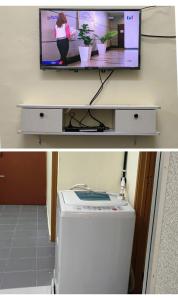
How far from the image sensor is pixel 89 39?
2480mm

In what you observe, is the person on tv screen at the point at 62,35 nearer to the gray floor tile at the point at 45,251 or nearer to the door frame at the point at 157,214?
the gray floor tile at the point at 45,251

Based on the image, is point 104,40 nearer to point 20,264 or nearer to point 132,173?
point 132,173

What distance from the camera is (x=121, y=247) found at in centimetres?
185

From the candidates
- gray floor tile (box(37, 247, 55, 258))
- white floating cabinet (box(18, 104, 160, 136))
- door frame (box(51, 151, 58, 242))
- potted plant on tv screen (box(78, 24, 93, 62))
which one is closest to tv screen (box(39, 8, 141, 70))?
potted plant on tv screen (box(78, 24, 93, 62))

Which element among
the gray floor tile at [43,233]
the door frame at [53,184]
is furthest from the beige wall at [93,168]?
the gray floor tile at [43,233]

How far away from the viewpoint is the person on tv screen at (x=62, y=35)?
243 centimetres

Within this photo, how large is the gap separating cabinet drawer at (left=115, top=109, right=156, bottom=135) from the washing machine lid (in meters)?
0.63

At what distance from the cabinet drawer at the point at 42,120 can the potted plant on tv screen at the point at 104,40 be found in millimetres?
617

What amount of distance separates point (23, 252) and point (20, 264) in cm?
21
